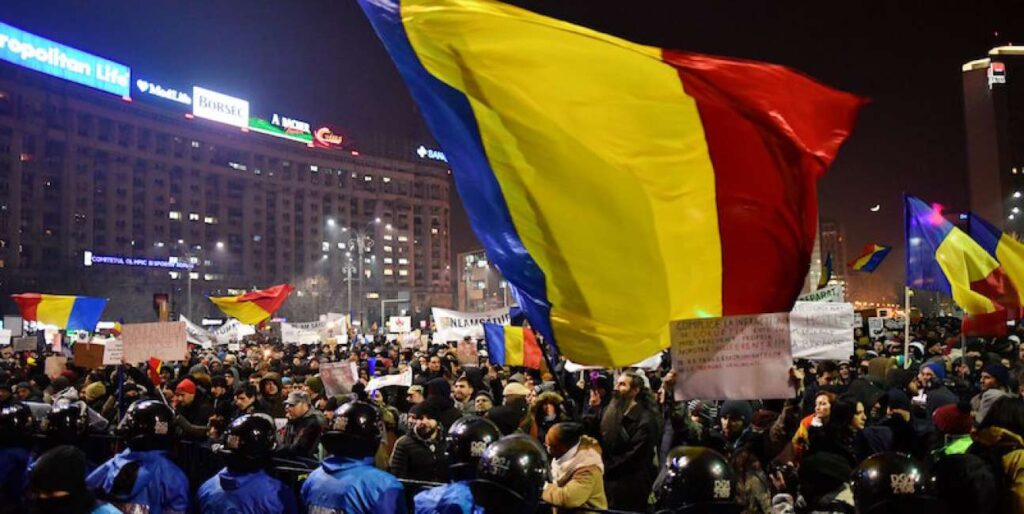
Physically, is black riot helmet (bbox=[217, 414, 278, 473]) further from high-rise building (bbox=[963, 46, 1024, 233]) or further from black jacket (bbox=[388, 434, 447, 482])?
high-rise building (bbox=[963, 46, 1024, 233])

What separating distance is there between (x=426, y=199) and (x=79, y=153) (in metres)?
66.8

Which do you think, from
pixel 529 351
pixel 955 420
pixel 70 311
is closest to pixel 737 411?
pixel 955 420

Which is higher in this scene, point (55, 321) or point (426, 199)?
point (426, 199)

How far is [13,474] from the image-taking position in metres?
6.65

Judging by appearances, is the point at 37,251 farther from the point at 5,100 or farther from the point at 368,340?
the point at 368,340

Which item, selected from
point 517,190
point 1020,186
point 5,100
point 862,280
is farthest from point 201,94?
point 517,190

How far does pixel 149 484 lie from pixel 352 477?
1.56 metres

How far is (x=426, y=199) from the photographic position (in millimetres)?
156750

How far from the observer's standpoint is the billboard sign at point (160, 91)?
10738 cm

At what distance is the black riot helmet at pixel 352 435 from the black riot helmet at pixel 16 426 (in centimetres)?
330

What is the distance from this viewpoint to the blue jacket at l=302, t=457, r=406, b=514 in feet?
16.3

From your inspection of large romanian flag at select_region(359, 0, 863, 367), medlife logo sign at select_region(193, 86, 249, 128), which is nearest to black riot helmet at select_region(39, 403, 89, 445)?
large romanian flag at select_region(359, 0, 863, 367)

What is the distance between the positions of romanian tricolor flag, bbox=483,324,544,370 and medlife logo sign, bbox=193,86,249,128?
108 meters

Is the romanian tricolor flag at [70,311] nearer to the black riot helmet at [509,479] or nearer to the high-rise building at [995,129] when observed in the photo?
the black riot helmet at [509,479]
